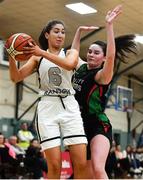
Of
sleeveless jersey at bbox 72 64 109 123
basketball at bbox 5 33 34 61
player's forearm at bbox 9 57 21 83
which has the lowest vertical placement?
sleeveless jersey at bbox 72 64 109 123

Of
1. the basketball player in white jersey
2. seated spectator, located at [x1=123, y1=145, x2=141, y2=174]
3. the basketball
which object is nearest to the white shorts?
the basketball player in white jersey

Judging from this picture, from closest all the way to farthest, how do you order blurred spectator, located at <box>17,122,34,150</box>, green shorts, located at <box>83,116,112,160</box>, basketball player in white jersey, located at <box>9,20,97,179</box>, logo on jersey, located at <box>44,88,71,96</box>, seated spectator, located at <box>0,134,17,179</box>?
basketball player in white jersey, located at <box>9,20,97,179</box> < logo on jersey, located at <box>44,88,71,96</box> < green shorts, located at <box>83,116,112,160</box> < seated spectator, located at <box>0,134,17,179</box> < blurred spectator, located at <box>17,122,34,150</box>

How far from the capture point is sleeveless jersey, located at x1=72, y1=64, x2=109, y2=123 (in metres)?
4.44

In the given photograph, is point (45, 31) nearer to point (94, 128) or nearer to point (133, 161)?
point (94, 128)

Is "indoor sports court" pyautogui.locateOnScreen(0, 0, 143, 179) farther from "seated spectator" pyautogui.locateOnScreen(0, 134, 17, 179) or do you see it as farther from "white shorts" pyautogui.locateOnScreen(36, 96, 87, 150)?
"white shorts" pyautogui.locateOnScreen(36, 96, 87, 150)

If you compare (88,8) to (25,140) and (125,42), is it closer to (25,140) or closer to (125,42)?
(25,140)

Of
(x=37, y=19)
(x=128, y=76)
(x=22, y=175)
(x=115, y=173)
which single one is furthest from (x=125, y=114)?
(x=22, y=175)

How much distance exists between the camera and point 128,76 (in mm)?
23266

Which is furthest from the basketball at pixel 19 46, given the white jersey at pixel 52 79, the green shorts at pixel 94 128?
the green shorts at pixel 94 128

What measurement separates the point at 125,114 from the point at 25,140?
946 centimetres

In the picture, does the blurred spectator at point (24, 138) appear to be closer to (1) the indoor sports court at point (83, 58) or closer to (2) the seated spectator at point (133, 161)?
(1) the indoor sports court at point (83, 58)

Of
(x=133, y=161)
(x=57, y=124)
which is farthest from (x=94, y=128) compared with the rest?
(x=133, y=161)

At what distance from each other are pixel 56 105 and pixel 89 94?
567 millimetres

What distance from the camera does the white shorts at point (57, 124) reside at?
3.92m
